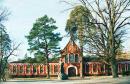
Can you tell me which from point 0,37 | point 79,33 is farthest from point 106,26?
point 0,37

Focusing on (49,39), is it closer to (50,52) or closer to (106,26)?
(50,52)

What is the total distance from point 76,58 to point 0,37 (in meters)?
33.6

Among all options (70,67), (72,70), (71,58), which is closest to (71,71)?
(72,70)

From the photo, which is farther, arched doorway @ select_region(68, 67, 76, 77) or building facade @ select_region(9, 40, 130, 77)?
building facade @ select_region(9, 40, 130, 77)

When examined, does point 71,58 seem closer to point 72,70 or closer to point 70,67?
point 70,67

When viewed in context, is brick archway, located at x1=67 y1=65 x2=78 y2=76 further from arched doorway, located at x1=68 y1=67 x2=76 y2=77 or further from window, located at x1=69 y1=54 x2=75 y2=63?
window, located at x1=69 y1=54 x2=75 y2=63

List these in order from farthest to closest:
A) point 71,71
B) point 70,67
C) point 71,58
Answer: point 71,58
point 70,67
point 71,71

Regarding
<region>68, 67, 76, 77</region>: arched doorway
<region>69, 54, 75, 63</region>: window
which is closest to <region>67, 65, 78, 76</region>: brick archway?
<region>68, 67, 76, 77</region>: arched doorway

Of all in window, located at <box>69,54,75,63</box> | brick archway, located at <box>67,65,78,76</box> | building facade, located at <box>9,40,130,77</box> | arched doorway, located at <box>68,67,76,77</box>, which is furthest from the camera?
window, located at <box>69,54,75,63</box>

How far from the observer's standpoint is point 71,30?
4356 centimetres

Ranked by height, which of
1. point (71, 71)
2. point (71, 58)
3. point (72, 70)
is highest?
point (71, 58)

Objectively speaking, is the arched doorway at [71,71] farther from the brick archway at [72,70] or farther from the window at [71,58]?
the window at [71,58]

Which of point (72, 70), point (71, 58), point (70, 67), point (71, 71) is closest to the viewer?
point (71, 71)

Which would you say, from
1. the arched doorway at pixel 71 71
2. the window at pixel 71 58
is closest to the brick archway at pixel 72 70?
the arched doorway at pixel 71 71
